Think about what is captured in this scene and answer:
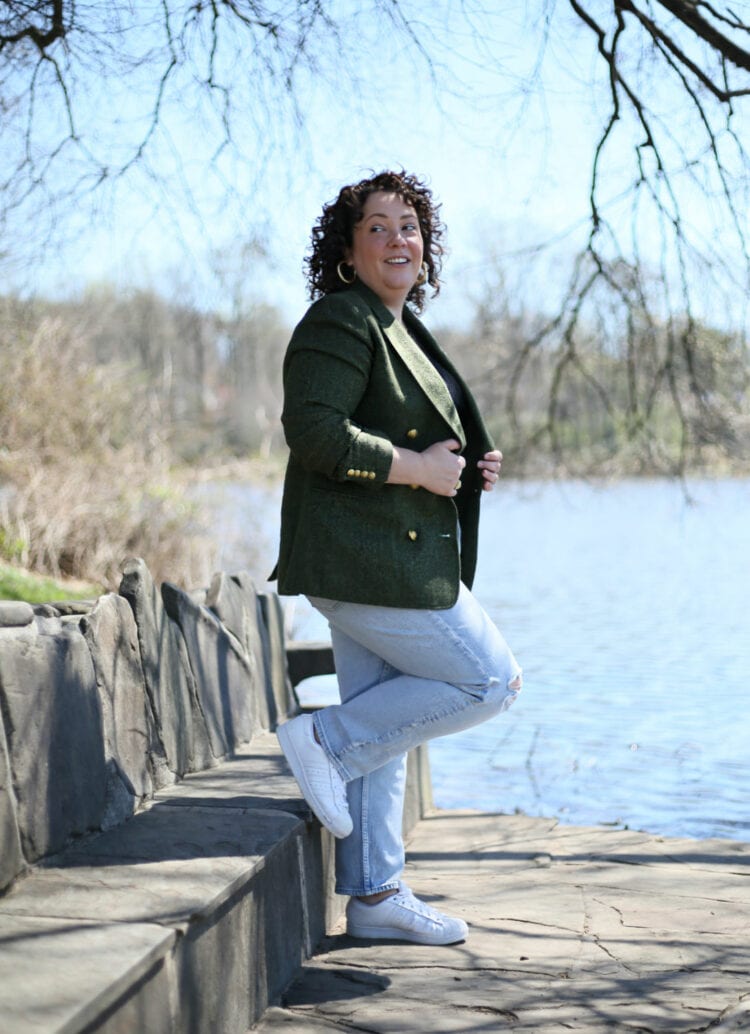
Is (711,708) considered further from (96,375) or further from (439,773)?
(96,375)

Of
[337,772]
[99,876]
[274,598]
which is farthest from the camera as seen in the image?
[274,598]

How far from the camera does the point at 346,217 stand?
10.4 feet

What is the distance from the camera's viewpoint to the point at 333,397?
2.85m

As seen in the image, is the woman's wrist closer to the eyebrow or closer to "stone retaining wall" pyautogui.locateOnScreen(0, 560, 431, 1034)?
the eyebrow

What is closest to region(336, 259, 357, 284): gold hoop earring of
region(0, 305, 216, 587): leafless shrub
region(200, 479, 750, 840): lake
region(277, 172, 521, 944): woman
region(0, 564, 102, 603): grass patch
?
region(277, 172, 521, 944): woman

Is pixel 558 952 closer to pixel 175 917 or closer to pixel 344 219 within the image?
pixel 175 917

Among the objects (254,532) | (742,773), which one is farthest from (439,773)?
(254,532)

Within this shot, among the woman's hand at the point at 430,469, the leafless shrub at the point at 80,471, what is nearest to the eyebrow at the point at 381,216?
the woman's hand at the point at 430,469

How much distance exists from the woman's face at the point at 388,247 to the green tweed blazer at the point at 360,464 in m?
0.10

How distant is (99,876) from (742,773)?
14.2 ft

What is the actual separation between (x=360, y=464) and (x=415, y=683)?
0.54 metres

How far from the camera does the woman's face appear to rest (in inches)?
123

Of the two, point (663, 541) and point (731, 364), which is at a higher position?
point (731, 364)

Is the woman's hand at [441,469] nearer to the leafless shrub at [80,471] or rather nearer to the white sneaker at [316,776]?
the white sneaker at [316,776]
